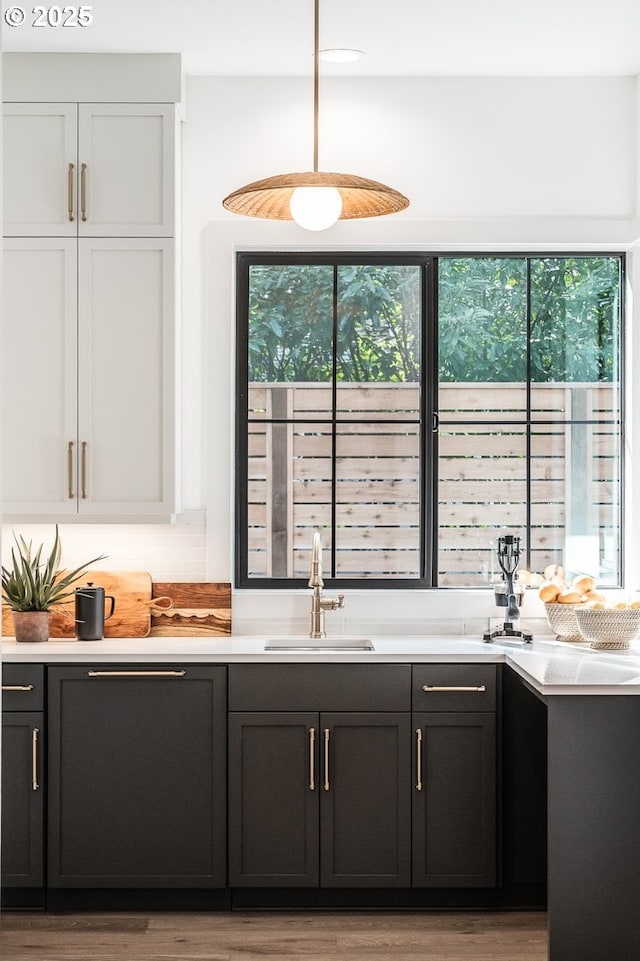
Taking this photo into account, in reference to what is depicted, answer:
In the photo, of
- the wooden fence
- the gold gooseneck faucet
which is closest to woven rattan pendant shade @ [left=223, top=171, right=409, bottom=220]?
the wooden fence

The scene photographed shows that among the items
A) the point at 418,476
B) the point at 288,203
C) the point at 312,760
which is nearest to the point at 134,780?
the point at 312,760

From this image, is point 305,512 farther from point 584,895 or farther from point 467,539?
point 584,895

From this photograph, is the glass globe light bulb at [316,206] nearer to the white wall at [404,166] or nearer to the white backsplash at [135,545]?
the white wall at [404,166]

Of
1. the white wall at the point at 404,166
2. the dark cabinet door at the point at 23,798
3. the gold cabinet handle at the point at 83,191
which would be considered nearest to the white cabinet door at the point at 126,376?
the gold cabinet handle at the point at 83,191

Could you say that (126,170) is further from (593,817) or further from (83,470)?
(593,817)

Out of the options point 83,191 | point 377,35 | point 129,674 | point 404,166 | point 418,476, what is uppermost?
point 377,35

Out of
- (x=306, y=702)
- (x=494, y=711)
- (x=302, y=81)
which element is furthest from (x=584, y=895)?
(x=302, y=81)

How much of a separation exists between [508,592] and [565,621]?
0.22m

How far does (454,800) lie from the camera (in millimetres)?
3186

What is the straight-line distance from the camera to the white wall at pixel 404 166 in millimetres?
3656

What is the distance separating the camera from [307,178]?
7.79 ft

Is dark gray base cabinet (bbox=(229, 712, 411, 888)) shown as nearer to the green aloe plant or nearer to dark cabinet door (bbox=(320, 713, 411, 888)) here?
dark cabinet door (bbox=(320, 713, 411, 888))

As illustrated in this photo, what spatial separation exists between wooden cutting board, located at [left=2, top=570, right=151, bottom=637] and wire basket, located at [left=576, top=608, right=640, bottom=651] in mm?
1552

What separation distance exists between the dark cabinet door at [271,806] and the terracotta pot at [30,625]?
746mm
